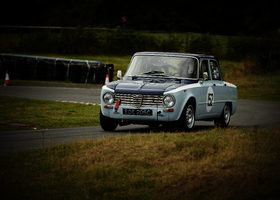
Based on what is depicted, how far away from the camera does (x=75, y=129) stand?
13.1 meters

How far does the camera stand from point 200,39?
44406 millimetres

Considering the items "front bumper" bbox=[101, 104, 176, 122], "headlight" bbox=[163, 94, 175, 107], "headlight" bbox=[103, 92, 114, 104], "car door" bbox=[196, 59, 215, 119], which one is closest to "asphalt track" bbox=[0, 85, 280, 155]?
"front bumper" bbox=[101, 104, 176, 122]

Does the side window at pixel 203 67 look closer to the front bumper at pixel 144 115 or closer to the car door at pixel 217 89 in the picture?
the car door at pixel 217 89

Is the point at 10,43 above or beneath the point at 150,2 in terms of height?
beneath

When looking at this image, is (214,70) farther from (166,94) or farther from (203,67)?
(166,94)

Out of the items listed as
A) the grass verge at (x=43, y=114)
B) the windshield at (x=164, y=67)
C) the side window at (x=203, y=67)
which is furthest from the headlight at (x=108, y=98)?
the grass verge at (x=43, y=114)

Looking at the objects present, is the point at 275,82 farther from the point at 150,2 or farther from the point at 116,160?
the point at 150,2

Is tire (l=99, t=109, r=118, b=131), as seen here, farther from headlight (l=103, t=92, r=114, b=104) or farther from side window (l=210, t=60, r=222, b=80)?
side window (l=210, t=60, r=222, b=80)

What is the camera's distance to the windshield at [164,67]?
1265cm

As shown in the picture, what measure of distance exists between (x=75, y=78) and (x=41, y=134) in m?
17.1

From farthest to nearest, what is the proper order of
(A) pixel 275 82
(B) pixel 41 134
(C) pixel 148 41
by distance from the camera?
(C) pixel 148 41 → (A) pixel 275 82 → (B) pixel 41 134

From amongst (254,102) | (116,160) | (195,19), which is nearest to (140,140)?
(116,160)

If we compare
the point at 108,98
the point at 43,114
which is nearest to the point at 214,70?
the point at 108,98

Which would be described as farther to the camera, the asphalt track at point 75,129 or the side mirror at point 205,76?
the side mirror at point 205,76
